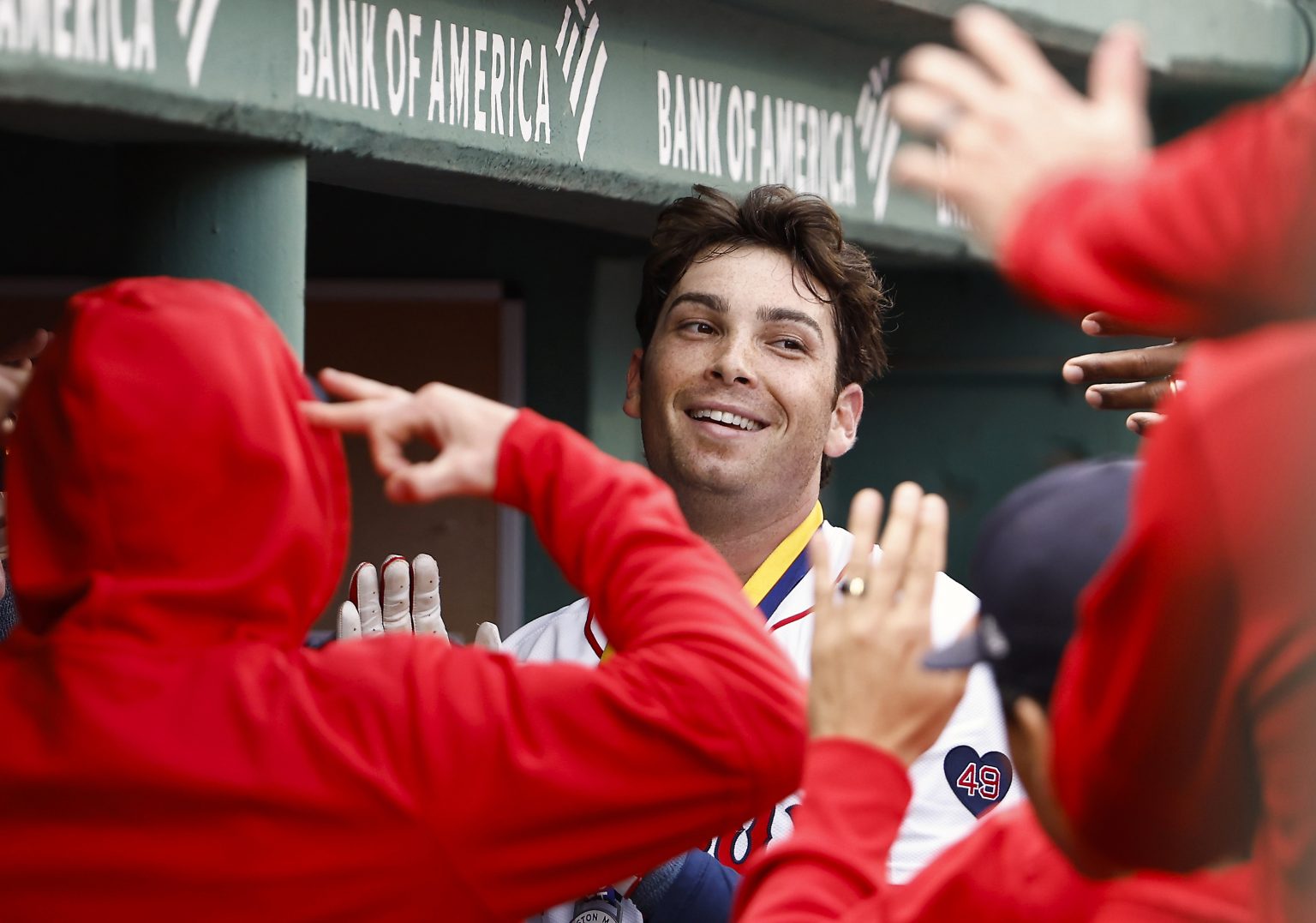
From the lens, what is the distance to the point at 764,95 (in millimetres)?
2945

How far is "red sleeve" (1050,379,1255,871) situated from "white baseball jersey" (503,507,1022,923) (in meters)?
1.03

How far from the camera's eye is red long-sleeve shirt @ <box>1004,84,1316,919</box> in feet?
2.94

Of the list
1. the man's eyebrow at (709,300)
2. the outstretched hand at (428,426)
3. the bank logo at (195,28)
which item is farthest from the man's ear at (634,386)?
the outstretched hand at (428,426)

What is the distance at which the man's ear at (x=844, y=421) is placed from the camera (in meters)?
2.83

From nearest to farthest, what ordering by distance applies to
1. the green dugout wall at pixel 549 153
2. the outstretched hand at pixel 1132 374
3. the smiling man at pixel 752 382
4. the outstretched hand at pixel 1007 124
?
1. the outstretched hand at pixel 1007 124
2. the green dugout wall at pixel 549 153
3. the outstretched hand at pixel 1132 374
4. the smiling man at pixel 752 382

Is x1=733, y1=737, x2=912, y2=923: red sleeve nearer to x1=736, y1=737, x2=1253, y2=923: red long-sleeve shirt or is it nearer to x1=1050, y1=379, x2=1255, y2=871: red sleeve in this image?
x1=736, y1=737, x2=1253, y2=923: red long-sleeve shirt

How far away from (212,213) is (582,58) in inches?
27.7

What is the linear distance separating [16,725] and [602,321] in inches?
107

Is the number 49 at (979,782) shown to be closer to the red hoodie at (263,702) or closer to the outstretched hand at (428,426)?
the red hoodie at (263,702)

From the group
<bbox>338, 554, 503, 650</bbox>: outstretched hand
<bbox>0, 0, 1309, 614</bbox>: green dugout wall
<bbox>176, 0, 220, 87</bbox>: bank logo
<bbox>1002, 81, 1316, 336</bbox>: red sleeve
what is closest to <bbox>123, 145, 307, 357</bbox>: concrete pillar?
<bbox>0, 0, 1309, 614</bbox>: green dugout wall

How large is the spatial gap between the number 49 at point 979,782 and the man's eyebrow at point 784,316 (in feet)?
2.56

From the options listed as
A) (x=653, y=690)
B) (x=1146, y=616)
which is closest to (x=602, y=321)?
(x=653, y=690)

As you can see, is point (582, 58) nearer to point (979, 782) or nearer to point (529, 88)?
point (529, 88)

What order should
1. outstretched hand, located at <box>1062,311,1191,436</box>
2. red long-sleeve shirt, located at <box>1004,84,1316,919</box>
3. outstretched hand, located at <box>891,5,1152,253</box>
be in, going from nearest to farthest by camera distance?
red long-sleeve shirt, located at <box>1004,84,1316,919</box> → outstretched hand, located at <box>891,5,1152,253</box> → outstretched hand, located at <box>1062,311,1191,436</box>
